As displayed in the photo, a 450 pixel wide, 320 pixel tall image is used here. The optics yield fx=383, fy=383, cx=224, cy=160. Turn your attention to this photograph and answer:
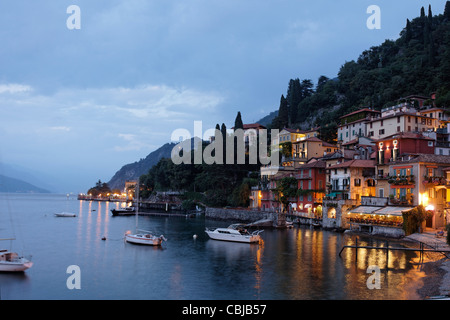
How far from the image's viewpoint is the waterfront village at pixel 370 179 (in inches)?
2110

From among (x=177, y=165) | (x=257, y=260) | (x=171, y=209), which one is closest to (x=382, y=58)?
(x=177, y=165)

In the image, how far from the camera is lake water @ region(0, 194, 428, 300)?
94.8ft

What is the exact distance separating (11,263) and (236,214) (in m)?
58.8

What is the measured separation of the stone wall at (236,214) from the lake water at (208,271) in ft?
81.1

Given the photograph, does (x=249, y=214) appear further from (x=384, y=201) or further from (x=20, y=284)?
(x=20, y=284)

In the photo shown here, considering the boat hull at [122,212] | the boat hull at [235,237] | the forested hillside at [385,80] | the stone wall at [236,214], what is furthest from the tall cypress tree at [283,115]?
the boat hull at [235,237]

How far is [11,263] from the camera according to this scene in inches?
1312

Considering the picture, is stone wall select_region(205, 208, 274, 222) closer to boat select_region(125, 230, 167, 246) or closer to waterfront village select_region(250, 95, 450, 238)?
waterfront village select_region(250, 95, 450, 238)

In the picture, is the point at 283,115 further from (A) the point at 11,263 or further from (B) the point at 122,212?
(A) the point at 11,263

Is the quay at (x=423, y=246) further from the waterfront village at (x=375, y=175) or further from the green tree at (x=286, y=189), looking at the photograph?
the green tree at (x=286, y=189)

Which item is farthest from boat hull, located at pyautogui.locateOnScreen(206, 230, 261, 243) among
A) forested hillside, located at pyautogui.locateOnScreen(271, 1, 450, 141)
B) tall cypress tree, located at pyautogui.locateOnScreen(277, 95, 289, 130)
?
tall cypress tree, located at pyautogui.locateOnScreen(277, 95, 289, 130)

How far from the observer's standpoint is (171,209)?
129 metres

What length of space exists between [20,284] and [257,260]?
22.5 m

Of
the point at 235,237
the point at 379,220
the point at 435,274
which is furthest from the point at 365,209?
the point at 435,274
